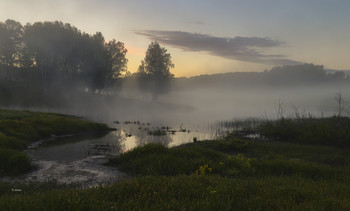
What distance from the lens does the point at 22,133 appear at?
75.9ft

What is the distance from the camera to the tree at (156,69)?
3679 inches

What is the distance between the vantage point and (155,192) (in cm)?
709

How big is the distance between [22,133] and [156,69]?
2866 inches

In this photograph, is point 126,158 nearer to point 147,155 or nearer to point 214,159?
point 147,155

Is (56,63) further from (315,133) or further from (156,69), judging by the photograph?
(315,133)

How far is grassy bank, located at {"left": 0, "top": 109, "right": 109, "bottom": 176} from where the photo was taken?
13.1m

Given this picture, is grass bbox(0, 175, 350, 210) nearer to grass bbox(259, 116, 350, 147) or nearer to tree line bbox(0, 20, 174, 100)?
grass bbox(259, 116, 350, 147)

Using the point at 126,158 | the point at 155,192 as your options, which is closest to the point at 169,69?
the point at 126,158

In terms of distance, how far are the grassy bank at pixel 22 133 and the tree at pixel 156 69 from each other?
198 feet

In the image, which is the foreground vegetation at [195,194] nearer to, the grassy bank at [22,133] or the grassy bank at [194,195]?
the grassy bank at [194,195]

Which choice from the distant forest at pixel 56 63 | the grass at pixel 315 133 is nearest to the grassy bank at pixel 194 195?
the grass at pixel 315 133

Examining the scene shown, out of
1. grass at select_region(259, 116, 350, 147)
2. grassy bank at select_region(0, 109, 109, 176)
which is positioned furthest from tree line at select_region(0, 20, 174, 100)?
grass at select_region(259, 116, 350, 147)

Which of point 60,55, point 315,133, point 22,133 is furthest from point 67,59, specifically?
point 315,133

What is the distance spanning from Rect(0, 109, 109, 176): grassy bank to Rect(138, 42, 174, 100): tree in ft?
198
